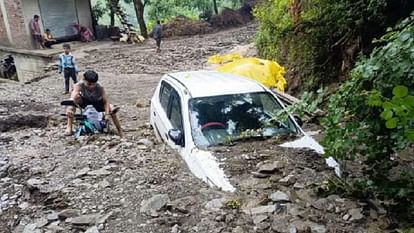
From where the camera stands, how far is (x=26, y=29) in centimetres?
1953

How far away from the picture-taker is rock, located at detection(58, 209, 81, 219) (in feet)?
13.1

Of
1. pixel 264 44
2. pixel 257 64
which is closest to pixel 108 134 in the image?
pixel 257 64

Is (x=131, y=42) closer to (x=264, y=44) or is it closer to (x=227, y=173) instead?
(x=264, y=44)

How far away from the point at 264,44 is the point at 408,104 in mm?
11523

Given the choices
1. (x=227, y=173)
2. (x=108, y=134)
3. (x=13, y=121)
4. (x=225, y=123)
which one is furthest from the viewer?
(x=13, y=121)

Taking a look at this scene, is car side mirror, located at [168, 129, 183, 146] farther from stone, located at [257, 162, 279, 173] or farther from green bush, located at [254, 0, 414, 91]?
green bush, located at [254, 0, 414, 91]

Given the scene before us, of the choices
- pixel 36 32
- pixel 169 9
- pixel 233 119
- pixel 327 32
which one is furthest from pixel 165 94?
pixel 169 9

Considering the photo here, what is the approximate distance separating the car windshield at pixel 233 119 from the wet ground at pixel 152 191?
245mm

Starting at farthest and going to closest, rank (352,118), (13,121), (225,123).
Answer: (13,121), (225,123), (352,118)

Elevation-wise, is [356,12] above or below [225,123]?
above

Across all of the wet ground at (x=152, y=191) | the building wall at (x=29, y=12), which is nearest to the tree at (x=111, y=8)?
the building wall at (x=29, y=12)

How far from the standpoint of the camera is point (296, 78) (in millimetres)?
10305

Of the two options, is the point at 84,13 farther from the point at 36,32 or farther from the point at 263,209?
the point at 263,209

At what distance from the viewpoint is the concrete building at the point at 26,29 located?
18734 millimetres
